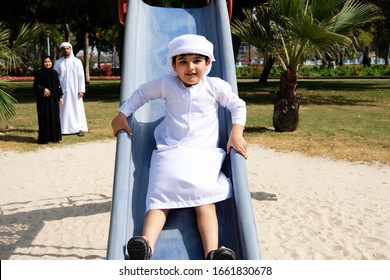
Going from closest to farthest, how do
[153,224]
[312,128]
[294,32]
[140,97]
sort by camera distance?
[153,224]
[140,97]
[294,32]
[312,128]

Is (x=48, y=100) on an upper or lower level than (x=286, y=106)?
upper

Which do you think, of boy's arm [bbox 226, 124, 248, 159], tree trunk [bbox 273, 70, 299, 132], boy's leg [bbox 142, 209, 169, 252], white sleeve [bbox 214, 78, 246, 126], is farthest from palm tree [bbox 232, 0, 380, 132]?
boy's leg [bbox 142, 209, 169, 252]

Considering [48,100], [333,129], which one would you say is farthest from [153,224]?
[333,129]

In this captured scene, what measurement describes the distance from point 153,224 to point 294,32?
7172 mm

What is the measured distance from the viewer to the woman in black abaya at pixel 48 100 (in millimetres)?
9680

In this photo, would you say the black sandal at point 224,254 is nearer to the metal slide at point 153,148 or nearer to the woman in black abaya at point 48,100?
the metal slide at point 153,148

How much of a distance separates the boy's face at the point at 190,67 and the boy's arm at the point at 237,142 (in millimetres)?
448

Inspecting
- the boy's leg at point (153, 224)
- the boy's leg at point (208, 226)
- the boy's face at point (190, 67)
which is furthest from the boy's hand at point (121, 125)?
the boy's leg at point (208, 226)

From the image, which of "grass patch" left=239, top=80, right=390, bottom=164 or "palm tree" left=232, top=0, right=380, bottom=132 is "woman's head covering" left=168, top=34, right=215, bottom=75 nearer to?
"grass patch" left=239, top=80, right=390, bottom=164

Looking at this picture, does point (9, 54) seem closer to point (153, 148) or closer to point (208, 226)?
point (153, 148)

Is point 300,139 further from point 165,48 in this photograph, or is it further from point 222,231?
point 222,231

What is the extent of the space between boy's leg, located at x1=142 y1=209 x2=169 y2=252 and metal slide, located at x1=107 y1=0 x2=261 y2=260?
0.09 m

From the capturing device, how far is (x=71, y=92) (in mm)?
10688
